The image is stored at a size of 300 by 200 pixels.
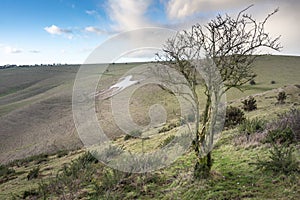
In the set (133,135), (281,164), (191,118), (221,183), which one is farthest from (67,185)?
(191,118)

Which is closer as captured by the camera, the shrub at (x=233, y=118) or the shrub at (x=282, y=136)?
the shrub at (x=282, y=136)

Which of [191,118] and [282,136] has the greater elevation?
[282,136]

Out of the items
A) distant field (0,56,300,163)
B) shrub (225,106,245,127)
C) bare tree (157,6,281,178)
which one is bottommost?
distant field (0,56,300,163)

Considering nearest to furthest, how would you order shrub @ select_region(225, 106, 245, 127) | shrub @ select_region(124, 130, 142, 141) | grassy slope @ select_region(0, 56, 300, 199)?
grassy slope @ select_region(0, 56, 300, 199)
shrub @ select_region(225, 106, 245, 127)
shrub @ select_region(124, 130, 142, 141)

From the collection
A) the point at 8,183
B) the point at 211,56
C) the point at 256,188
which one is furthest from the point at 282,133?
the point at 8,183

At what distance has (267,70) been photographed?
58062mm

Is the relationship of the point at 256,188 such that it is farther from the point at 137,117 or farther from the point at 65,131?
the point at 65,131

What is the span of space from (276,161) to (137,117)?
24939 millimetres

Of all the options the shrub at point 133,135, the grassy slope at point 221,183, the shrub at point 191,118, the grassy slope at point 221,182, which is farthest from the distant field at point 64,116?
the grassy slope at point 221,182

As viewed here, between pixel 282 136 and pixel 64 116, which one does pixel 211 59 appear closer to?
pixel 282 136

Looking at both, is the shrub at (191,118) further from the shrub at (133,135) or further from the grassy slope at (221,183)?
the grassy slope at (221,183)

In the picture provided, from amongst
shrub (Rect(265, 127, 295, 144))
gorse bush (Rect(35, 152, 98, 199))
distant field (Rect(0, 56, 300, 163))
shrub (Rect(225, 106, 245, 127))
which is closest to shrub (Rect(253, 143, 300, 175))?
shrub (Rect(265, 127, 295, 144))

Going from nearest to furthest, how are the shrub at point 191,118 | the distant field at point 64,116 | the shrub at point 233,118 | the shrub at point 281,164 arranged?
the shrub at point 281,164 → the shrub at point 233,118 → the shrub at point 191,118 → the distant field at point 64,116

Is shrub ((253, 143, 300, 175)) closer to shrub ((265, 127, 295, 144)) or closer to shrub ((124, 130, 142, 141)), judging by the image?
shrub ((265, 127, 295, 144))
